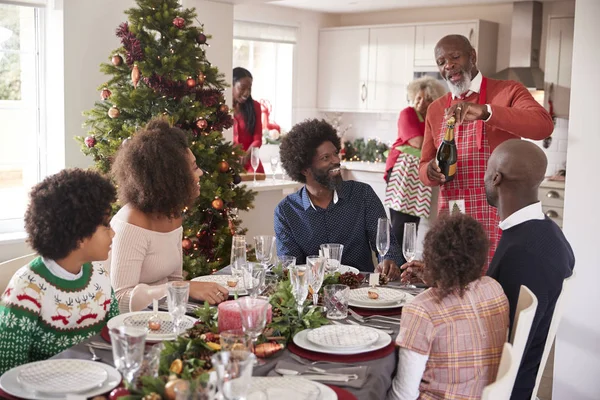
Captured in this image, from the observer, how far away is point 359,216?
3.28 metres

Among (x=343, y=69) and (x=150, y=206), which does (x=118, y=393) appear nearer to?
(x=150, y=206)

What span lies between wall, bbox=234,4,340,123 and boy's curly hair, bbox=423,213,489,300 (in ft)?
18.5

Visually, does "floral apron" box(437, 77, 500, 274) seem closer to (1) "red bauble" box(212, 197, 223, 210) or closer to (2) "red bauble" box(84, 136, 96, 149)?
(1) "red bauble" box(212, 197, 223, 210)

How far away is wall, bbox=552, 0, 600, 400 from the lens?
3273 millimetres

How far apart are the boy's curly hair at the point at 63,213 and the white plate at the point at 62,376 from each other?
0.39 m

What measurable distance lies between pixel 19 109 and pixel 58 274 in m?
2.94

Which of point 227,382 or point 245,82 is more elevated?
point 245,82

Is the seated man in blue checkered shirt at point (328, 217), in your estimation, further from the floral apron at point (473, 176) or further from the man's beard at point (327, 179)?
the floral apron at point (473, 176)

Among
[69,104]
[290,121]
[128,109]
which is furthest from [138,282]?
[290,121]

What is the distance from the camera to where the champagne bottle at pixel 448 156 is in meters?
3.40

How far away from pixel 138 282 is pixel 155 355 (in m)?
1.10

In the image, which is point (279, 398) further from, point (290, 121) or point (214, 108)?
point (290, 121)

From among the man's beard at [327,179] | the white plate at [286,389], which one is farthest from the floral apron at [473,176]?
the white plate at [286,389]

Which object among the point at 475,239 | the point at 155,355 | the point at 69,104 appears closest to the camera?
the point at 155,355
